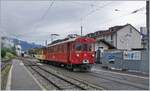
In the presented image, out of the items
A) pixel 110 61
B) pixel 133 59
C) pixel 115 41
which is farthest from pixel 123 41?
pixel 133 59

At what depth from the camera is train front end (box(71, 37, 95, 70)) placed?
3206 centimetres

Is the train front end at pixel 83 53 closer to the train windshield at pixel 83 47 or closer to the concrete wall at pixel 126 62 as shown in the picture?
the train windshield at pixel 83 47

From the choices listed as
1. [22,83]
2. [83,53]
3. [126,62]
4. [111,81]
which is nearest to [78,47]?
[83,53]

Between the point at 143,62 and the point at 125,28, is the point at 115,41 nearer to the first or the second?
the point at 125,28

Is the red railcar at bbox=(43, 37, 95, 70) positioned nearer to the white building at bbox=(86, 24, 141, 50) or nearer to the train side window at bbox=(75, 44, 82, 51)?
the train side window at bbox=(75, 44, 82, 51)

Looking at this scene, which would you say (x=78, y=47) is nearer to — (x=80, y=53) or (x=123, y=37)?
(x=80, y=53)

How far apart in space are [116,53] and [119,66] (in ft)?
6.77

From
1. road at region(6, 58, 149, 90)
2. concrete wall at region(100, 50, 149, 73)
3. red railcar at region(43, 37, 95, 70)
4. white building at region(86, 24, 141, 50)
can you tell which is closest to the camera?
road at region(6, 58, 149, 90)

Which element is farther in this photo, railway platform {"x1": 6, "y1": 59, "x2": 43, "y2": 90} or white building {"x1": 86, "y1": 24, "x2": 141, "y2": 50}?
white building {"x1": 86, "y1": 24, "x2": 141, "y2": 50}

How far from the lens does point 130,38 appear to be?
86750 millimetres

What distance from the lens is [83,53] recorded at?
32.3 m

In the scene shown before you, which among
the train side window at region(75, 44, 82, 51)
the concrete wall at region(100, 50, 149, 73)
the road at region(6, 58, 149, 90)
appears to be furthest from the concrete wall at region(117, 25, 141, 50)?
the road at region(6, 58, 149, 90)

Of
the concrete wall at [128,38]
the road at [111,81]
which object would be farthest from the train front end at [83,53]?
the concrete wall at [128,38]

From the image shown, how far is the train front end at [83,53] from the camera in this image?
3206 centimetres
